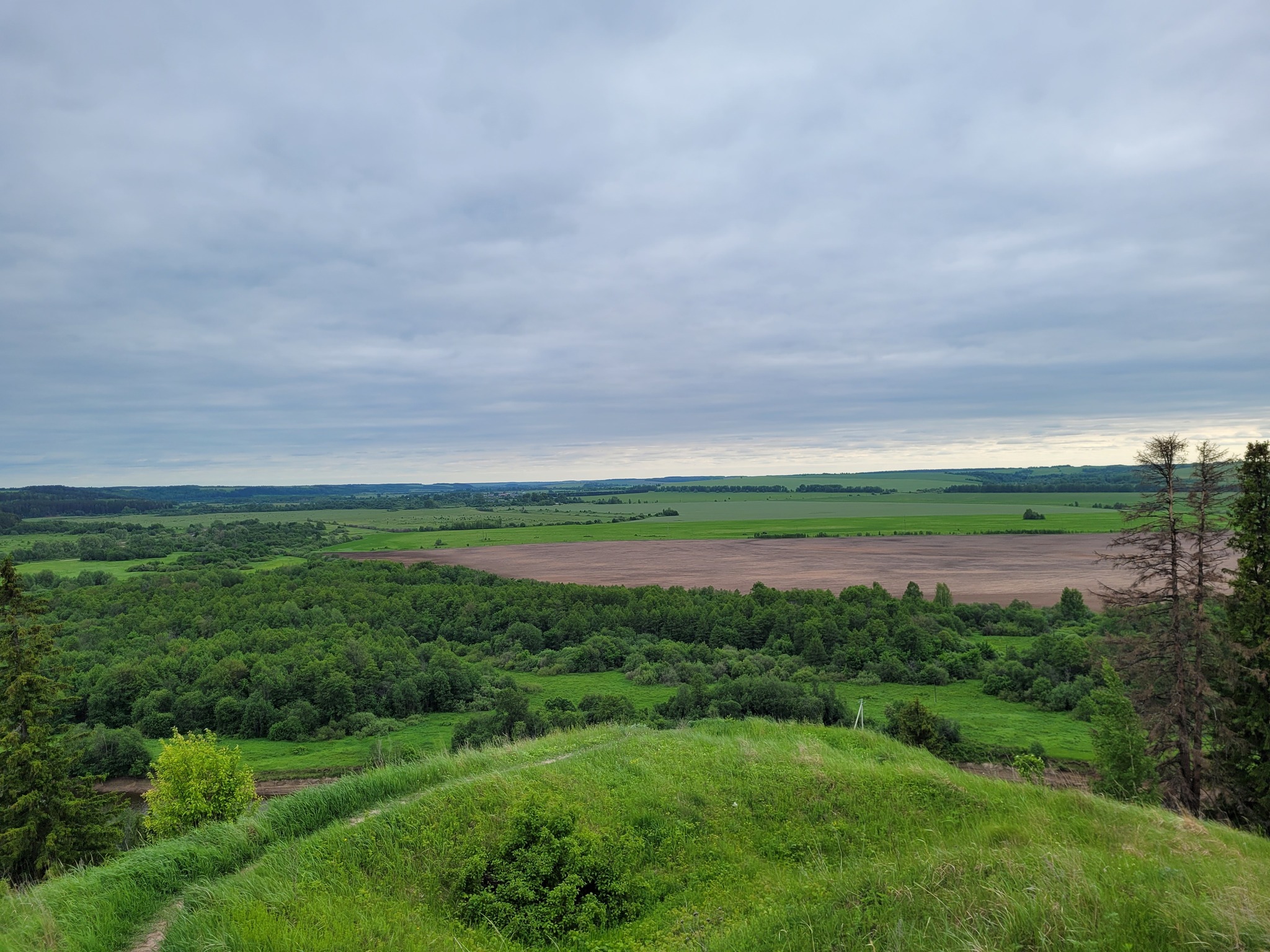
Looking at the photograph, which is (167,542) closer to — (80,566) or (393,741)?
(80,566)

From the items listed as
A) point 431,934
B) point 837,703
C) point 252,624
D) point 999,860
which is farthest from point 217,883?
point 252,624

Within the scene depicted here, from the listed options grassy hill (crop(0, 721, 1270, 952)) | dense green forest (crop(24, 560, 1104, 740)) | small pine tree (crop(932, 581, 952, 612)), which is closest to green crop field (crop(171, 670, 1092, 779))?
dense green forest (crop(24, 560, 1104, 740))

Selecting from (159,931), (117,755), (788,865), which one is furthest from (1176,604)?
(117,755)

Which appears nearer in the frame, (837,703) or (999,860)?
(999,860)

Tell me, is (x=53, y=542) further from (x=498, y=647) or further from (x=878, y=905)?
(x=878, y=905)

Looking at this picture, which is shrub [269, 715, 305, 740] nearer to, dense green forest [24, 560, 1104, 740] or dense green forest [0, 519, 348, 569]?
dense green forest [24, 560, 1104, 740]

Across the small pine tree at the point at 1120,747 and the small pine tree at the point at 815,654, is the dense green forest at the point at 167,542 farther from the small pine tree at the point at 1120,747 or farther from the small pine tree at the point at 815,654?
the small pine tree at the point at 1120,747
